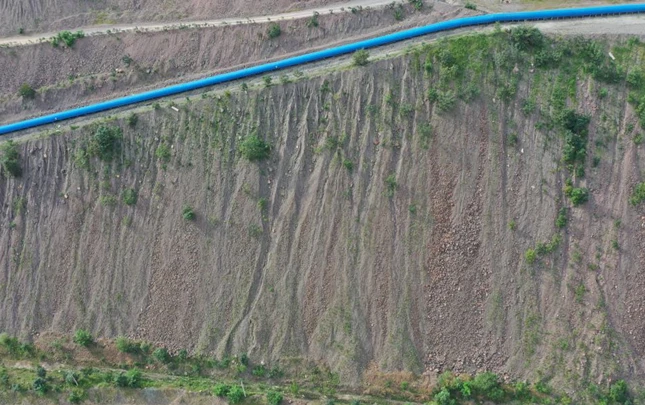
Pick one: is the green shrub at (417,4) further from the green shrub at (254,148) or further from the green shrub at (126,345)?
the green shrub at (126,345)

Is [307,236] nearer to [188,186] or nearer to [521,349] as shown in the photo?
[188,186]

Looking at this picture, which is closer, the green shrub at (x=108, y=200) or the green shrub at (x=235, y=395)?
the green shrub at (x=235, y=395)

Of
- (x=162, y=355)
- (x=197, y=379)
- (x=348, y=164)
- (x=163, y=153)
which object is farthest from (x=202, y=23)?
(x=197, y=379)

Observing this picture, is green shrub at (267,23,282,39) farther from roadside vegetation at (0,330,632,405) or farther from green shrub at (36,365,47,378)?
green shrub at (36,365,47,378)

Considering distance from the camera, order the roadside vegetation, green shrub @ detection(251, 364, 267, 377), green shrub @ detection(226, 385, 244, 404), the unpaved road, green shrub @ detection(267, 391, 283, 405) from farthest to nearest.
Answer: the unpaved road < green shrub @ detection(251, 364, 267, 377) < green shrub @ detection(226, 385, 244, 404) < green shrub @ detection(267, 391, 283, 405) < the roadside vegetation

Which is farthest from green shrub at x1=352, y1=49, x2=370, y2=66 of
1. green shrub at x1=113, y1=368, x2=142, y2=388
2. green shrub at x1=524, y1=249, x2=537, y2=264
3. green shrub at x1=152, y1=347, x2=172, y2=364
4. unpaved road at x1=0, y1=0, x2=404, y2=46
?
green shrub at x1=113, y1=368, x2=142, y2=388

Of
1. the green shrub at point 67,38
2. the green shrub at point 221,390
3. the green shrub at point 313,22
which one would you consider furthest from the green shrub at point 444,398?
the green shrub at point 67,38
